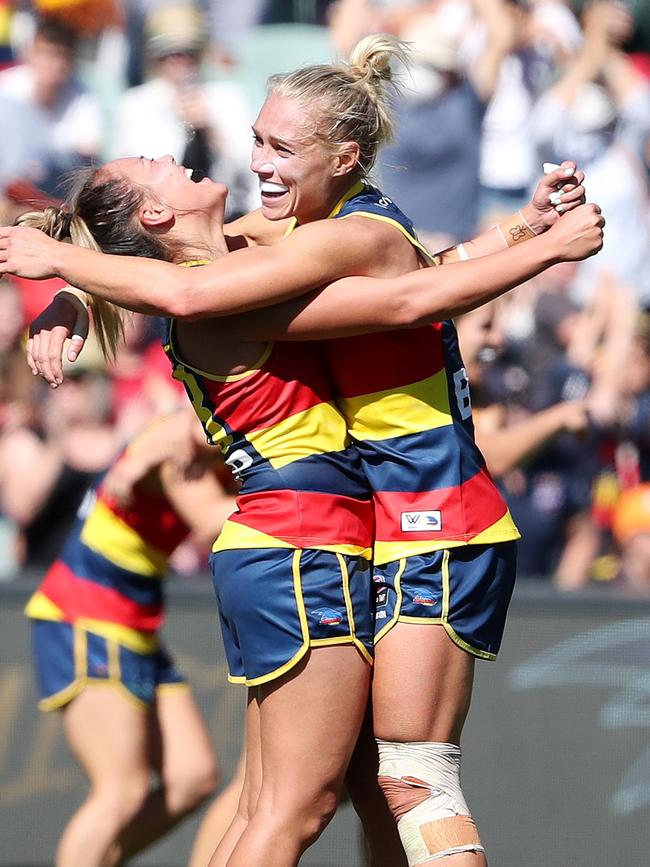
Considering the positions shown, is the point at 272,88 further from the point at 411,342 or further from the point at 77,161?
the point at 77,161

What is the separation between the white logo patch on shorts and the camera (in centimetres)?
292

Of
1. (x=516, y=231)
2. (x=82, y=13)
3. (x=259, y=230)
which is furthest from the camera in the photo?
(x=82, y=13)

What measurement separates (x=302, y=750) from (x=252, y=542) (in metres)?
0.44

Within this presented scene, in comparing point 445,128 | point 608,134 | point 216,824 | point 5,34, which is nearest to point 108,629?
point 216,824

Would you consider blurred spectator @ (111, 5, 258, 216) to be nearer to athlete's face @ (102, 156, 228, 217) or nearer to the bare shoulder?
the bare shoulder

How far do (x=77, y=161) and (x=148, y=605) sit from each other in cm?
303

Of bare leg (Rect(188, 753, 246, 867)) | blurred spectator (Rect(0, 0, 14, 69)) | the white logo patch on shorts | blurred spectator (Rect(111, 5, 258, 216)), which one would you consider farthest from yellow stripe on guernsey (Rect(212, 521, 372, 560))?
blurred spectator (Rect(0, 0, 14, 69))

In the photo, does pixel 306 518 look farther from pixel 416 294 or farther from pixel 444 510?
pixel 416 294

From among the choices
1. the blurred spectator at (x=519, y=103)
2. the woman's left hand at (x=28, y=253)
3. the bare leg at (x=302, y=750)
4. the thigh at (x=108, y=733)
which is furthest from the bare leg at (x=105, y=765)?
the blurred spectator at (x=519, y=103)

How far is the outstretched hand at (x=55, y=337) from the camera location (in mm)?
2906

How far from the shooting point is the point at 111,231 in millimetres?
3074

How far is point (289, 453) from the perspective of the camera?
2910 mm

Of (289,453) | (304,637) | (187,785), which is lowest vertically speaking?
(187,785)

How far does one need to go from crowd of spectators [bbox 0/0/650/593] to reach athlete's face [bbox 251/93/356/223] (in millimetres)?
2834
